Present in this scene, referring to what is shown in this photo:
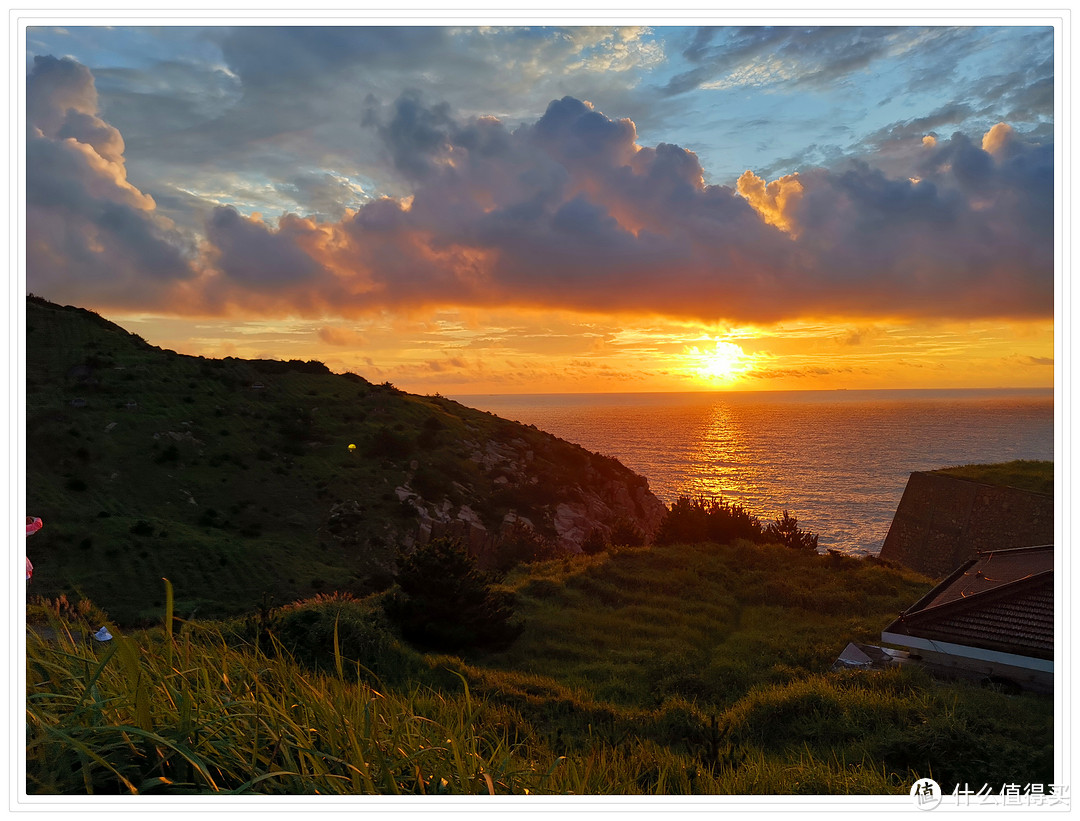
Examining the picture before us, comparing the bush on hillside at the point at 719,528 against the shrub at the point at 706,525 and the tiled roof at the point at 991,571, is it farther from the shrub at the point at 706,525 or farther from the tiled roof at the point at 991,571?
the tiled roof at the point at 991,571

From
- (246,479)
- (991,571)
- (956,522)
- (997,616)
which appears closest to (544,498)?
(246,479)

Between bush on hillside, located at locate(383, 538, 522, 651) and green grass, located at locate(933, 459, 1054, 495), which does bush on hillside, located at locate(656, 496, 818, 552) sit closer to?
green grass, located at locate(933, 459, 1054, 495)

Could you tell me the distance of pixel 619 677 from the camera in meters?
8.48

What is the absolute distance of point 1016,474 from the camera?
20.5 metres

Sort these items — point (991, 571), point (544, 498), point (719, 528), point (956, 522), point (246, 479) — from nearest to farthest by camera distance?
point (991, 571) < point (719, 528) < point (956, 522) < point (246, 479) < point (544, 498)

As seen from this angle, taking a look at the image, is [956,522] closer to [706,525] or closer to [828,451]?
[706,525]

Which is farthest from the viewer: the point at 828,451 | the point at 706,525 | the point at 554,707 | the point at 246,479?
the point at 828,451

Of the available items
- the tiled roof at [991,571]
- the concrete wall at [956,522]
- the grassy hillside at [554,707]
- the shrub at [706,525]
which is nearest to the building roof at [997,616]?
the tiled roof at [991,571]

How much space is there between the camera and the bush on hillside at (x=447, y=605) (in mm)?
9984

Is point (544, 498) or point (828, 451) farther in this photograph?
point (828, 451)

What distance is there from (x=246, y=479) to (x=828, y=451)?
180 ft
